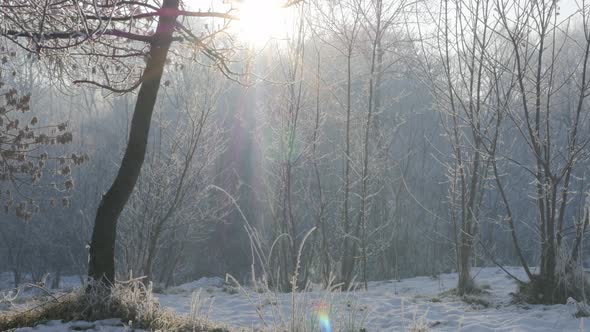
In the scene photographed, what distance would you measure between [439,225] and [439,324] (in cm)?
1559

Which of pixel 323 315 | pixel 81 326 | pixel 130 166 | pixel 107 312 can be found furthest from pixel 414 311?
pixel 130 166

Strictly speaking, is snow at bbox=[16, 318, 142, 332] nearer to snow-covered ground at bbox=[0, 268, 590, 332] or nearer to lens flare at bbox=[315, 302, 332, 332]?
snow-covered ground at bbox=[0, 268, 590, 332]

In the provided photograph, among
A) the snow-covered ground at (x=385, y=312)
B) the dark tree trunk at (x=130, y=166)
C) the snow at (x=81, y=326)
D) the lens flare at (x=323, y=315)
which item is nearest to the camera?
the lens flare at (x=323, y=315)

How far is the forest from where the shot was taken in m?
4.65

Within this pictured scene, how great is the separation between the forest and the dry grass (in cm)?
2

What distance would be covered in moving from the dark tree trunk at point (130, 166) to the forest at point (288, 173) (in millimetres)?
19

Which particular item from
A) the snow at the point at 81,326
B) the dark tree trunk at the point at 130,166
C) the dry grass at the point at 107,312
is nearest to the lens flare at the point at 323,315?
the dry grass at the point at 107,312

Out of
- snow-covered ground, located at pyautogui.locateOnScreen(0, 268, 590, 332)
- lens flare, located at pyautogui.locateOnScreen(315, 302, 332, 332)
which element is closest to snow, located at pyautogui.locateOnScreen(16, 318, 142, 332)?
snow-covered ground, located at pyautogui.locateOnScreen(0, 268, 590, 332)

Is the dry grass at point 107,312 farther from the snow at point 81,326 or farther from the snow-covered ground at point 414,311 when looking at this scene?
the snow-covered ground at point 414,311

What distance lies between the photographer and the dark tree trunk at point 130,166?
503cm

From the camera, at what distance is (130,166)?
518cm

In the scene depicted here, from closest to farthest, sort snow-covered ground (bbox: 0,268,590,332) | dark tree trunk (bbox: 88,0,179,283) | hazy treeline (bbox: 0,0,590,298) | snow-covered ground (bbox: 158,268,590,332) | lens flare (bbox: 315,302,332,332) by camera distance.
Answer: lens flare (bbox: 315,302,332,332) → snow-covered ground (bbox: 0,268,590,332) → snow-covered ground (bbox: 158,268,590,332) → dark tree trunk (bbox: 88,0,179,283) → hazy treeline (bbox: 0,0,590,298)

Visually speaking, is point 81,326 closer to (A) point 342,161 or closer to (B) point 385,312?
(B) point 385,312

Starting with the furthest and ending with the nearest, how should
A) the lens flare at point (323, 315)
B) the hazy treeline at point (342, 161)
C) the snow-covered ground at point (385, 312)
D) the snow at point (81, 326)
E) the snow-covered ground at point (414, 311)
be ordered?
the hazy treeline at point (342, 161), the snow-covered ground at point (414, 311), the snow at point (81, 326), the snow-covered ground at point (385, 312), the lens flare at point (323, 315)
